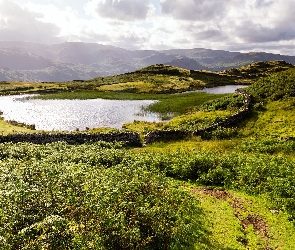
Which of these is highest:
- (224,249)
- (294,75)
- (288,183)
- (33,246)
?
(294,75)

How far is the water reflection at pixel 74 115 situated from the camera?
222 ft

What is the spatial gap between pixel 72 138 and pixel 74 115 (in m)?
36.9

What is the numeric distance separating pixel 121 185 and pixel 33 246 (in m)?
6.17

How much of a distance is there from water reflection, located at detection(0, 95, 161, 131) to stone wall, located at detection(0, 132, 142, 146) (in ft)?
63.2

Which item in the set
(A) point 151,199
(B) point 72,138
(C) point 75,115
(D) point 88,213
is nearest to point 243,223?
(A) point 151,199

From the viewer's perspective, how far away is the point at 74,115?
260 feet

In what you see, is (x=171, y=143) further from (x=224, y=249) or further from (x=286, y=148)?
(x=224, y=249)

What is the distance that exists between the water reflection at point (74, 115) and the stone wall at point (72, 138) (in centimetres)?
1927

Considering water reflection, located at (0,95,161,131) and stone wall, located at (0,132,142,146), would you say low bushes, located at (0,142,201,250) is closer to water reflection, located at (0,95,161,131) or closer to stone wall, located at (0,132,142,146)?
stone wall, located at (0,132,142,146)

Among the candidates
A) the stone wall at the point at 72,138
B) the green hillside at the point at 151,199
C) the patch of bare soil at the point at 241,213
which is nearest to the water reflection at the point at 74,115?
the stone wall at the point at 72,138

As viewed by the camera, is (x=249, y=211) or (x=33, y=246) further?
(x=249, y=211)

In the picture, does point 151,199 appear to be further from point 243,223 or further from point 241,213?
point 241,213

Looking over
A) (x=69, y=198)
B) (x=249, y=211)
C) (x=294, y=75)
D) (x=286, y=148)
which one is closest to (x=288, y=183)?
(x=249, y=211)

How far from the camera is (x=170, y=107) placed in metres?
86.5
